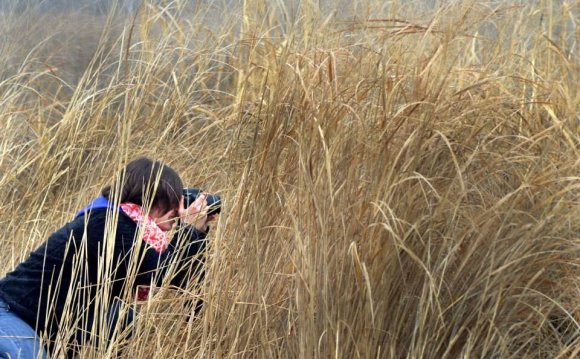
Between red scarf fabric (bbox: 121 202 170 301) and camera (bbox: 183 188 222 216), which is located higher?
camera (bbox: 183 188 222 216)

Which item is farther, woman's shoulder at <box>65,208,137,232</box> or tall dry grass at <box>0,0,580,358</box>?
woman's shoulder at <box>65,208,137,232</box>

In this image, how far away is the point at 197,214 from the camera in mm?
3621

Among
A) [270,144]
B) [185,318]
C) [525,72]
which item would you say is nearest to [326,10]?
[525,72]

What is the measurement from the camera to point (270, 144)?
3.36 m

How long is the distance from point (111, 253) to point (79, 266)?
0.16 meters

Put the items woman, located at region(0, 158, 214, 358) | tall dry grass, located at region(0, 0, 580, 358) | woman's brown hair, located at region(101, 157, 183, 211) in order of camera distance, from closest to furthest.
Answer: tall dry grass, located at region(0, 0, 580, 358)
woman, located at region(0, 158, 214, 358)
woman's brown hair, located at region(101, 157, 183, 211)

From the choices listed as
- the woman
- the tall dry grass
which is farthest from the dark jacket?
the tall dry grass

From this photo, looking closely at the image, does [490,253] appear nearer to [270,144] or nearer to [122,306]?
[270,144]

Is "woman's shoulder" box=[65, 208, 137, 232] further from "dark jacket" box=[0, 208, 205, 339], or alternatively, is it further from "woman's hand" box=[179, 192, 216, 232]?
"woman's hand" box=[179, 192, 216, 232]

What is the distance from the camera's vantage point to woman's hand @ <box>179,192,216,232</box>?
3.62 metres

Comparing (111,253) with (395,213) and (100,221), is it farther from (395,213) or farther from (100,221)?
(395,213)

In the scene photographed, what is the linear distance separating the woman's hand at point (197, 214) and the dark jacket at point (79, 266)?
28mm

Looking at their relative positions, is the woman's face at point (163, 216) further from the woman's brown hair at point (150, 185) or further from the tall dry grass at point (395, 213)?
the tall dry grass at point (395, 213)

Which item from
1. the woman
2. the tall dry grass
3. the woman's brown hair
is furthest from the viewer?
the woman's brown hair
